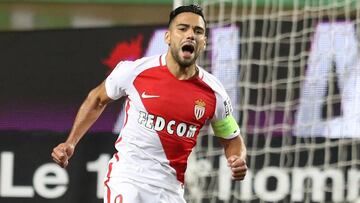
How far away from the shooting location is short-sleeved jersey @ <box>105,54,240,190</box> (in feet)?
13.2

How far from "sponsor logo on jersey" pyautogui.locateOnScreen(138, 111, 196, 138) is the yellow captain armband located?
226 mm

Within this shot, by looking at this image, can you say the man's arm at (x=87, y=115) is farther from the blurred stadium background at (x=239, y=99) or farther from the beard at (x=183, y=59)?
the blurred stadium background at (x=239, y=99)

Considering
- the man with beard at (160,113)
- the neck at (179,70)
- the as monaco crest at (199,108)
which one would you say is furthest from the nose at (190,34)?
the as monaco crest at (199,108)

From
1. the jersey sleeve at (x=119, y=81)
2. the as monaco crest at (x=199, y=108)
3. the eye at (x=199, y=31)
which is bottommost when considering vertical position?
the as monaco crest at (x=199, y=108)

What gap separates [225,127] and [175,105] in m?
0.33

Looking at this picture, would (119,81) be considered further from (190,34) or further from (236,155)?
(236,155)

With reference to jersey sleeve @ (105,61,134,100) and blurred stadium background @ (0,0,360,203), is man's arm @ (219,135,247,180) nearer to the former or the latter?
jersey sleeve @ (105,61,134,100)

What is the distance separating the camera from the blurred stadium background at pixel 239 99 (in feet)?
18.9

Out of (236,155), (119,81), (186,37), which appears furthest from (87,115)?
(236,155)

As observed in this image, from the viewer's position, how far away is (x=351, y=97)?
5762 millimetres

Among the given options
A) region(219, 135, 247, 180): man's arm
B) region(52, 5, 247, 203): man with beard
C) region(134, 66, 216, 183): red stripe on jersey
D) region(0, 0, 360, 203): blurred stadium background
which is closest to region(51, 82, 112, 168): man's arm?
region(52, 5, 247, 203): man with beard

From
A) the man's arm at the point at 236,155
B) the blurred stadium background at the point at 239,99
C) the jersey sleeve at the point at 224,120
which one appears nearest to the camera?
the man's arm at the point at 236,155

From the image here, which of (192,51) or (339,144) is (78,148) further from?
(192,51)

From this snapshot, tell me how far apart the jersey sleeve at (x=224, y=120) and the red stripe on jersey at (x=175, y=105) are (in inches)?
1.9
